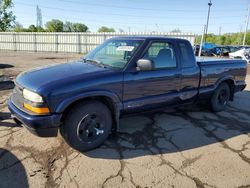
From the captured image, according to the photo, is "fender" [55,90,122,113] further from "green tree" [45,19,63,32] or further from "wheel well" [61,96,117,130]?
"green tree" [45,19,63,32]

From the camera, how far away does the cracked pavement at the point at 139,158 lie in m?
2.90

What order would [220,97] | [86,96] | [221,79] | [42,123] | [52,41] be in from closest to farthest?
[42,123], [86,96], [221,79], [220,97], [52,41]

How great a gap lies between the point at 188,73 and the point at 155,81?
0.98 meters

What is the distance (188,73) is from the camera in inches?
181

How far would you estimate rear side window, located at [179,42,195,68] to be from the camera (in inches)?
180

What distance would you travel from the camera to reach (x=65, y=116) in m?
3.28

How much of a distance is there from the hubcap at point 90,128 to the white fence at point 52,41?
71.9 feet

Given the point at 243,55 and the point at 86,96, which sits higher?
A: the point at 243,55

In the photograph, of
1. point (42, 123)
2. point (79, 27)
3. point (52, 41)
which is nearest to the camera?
point (42, 123)

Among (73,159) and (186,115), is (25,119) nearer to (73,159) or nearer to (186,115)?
(73,159)

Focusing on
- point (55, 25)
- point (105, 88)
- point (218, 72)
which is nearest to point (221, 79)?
point (218, 72)

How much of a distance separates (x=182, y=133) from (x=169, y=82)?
41.2 inches

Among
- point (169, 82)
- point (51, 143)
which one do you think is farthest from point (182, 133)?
point (51, 143)

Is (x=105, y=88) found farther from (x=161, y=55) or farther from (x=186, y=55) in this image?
(x=186, y=55)
